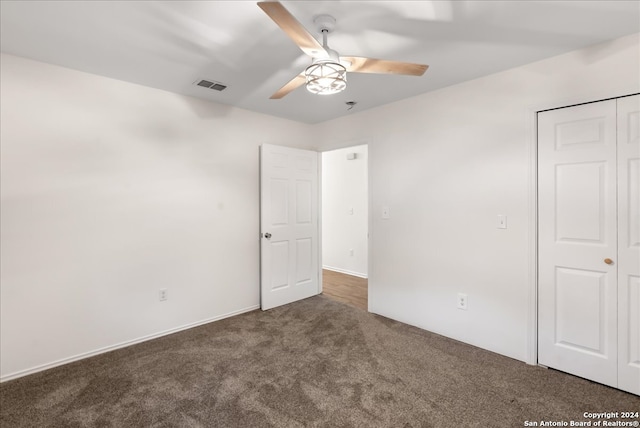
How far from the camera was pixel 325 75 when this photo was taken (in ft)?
5.41

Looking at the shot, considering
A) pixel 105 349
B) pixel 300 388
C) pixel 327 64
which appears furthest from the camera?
pixel 105 349

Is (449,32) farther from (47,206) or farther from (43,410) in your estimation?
(43,410)

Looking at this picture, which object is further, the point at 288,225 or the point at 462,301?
the point at 288,225

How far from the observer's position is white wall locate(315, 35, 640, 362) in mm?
2286

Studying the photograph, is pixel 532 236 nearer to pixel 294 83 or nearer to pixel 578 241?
pixel 578 241

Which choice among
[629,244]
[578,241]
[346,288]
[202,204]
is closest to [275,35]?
[202,204]

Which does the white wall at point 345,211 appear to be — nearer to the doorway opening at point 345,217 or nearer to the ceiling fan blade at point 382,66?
the doorway opening at point 345,217

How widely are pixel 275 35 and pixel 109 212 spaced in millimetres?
2081

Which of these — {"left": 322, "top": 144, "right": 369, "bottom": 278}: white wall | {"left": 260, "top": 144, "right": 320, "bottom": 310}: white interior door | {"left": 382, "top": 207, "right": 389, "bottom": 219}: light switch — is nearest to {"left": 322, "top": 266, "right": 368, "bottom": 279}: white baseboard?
{"left": 322, "top": 144, "right": 369, "bottom": 278}: white wall

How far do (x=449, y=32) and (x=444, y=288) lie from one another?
2199 millimetres

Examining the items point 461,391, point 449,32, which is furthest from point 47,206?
A: point 461,391

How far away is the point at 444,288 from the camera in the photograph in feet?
9.48

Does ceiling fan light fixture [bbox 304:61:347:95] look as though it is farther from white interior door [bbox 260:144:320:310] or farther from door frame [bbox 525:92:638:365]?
white interior door [bbox 260:144:320:310]

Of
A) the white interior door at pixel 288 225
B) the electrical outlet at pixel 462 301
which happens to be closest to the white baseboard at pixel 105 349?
the white interior door at pixel 288 225
